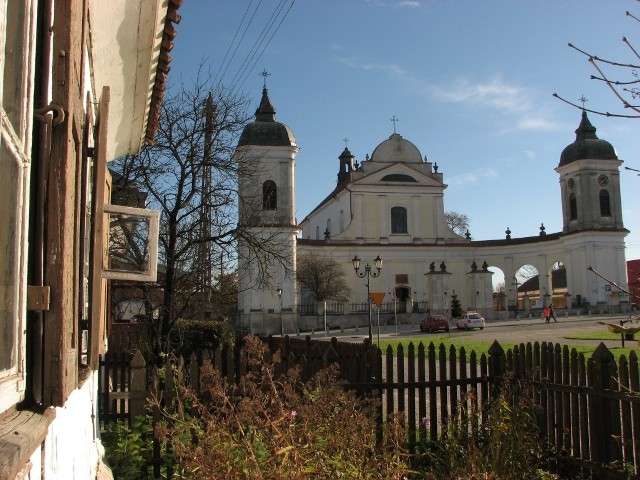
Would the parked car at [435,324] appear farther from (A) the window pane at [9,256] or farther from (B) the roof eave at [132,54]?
(A) the window pane at [9,256]

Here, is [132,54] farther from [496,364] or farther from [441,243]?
[441,243]

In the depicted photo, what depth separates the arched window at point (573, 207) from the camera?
2155 inches

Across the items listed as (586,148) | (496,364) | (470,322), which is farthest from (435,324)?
(496,364)

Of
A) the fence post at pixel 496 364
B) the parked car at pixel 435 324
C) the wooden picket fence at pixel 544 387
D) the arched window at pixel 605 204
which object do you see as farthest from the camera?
the arched window at pixel 605 204

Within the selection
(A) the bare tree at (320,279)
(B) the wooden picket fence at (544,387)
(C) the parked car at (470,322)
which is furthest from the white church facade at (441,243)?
(B) the wooden picket fence at (544,387)

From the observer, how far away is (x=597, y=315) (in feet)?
166

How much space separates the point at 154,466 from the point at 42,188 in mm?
4907

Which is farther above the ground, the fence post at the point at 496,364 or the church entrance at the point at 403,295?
the church entrance at the point at 403,295

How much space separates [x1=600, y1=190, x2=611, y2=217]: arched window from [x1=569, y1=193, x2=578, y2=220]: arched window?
1827mm

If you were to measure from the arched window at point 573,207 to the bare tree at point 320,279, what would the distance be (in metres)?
18.7

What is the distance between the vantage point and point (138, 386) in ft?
22.7

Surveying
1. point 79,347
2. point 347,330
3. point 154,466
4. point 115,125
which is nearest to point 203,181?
point 115,125

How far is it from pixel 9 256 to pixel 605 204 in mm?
57301

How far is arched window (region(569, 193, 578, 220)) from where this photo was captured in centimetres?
5474
